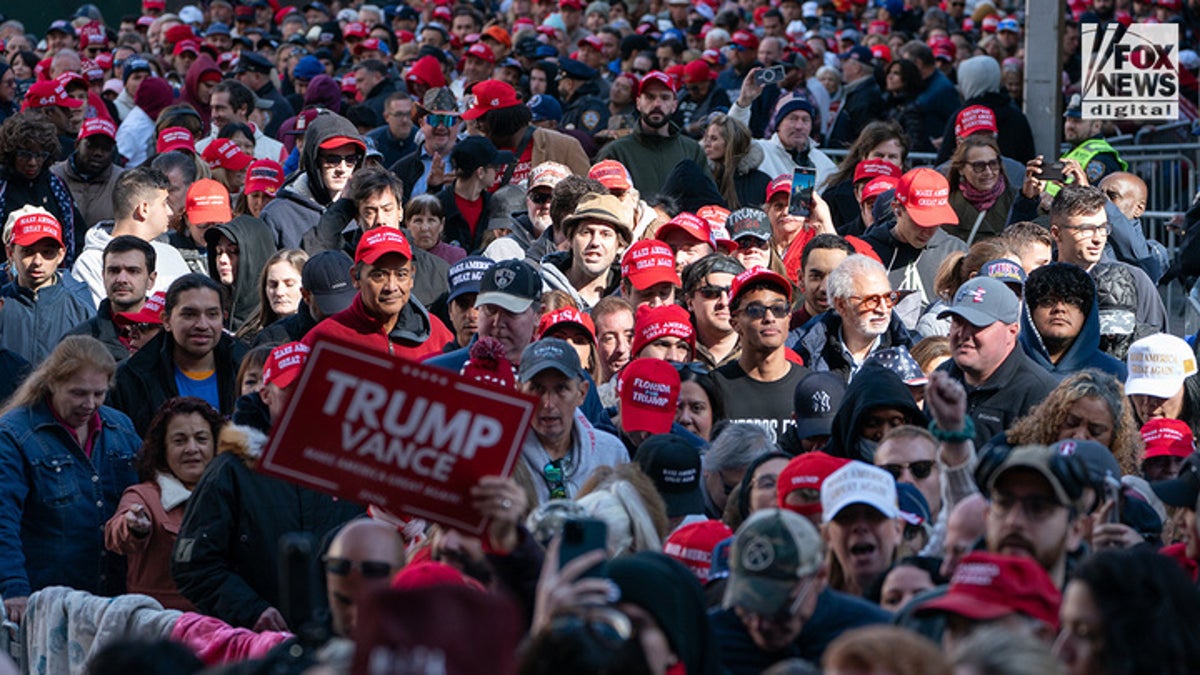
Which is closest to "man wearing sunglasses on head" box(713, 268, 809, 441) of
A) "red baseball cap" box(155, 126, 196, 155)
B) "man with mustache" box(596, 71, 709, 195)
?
"man with mustache" box(596, 71, 709, 195)

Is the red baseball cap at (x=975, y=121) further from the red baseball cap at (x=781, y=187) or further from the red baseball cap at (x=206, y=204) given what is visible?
the red baseball cap at (x=206, y=204)

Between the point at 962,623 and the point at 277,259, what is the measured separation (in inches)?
260

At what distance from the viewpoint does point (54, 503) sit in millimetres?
8680

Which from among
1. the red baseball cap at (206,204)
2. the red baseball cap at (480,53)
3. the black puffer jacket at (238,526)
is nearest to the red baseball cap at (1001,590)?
the black puffer jacket at (238,526)

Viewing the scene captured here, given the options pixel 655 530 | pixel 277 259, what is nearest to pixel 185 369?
pixel 277 259

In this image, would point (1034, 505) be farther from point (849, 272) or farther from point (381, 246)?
point (381, 246)

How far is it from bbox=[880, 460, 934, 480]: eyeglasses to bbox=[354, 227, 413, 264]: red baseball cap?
3388 millimetres

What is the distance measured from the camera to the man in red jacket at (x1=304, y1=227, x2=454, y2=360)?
32.2ft

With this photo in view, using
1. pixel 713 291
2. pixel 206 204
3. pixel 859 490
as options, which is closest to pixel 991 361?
pixel 713 291

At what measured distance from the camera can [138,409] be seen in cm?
966

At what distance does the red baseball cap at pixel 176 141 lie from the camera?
1441 centimetres

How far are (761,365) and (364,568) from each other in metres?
4.14

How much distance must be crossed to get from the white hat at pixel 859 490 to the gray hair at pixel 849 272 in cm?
341

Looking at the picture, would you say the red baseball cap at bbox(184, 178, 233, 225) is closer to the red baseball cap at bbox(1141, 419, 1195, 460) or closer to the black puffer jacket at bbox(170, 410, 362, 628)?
the black puffer jacket at bbox(170, 410, 362, 628)
